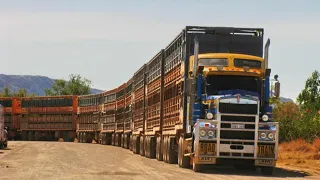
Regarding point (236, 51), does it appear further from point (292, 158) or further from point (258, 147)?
point (292, 158)

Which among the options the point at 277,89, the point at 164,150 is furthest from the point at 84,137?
the point at 277,89

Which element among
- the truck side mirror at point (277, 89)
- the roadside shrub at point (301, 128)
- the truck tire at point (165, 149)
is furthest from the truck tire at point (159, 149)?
the roadside shrub at point (301, 128)

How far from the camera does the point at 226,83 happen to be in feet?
69.5

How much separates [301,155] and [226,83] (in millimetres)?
14528

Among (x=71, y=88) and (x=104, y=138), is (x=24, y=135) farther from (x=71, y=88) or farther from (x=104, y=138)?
(x=71, y=88)

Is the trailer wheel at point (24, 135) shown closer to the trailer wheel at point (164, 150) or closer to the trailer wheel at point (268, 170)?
the trailer wheel at point (164, 150)

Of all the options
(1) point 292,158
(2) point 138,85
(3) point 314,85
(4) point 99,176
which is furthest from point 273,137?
(3) point 314,85

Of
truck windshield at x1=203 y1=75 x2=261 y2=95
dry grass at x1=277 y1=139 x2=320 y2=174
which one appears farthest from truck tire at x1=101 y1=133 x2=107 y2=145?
truck windshield at x1=203 y1=75 x2=261 y2=95

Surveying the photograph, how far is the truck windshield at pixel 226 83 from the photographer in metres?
Answer: 21.1

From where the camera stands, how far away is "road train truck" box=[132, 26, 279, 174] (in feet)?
67.2

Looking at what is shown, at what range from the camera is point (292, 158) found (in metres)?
32.6

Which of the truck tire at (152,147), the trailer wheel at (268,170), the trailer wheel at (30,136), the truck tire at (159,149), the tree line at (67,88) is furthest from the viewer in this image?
the tree line at (67,88)

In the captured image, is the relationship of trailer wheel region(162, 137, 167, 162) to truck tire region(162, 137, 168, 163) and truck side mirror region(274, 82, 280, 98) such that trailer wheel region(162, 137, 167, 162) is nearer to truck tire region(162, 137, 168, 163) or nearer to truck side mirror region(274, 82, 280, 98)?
truck tire region(162, 137, 168, 163)

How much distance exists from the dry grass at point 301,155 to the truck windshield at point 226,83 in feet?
15.0
